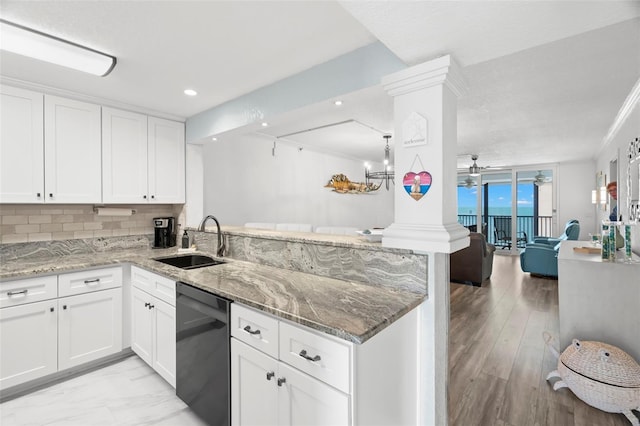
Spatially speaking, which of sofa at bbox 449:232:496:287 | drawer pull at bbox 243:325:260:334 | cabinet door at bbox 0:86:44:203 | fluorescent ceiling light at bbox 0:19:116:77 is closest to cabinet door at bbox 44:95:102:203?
cabinet door at bbox 0:86:44:203

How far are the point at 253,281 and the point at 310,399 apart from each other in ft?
2.76

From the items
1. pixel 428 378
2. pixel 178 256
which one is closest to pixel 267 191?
pixel 178 256

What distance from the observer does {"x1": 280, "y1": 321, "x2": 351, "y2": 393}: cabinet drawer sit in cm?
115

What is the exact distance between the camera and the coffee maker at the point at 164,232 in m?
3.30

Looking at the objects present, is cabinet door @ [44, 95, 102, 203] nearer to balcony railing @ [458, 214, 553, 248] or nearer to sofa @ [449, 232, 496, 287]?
sofa @ [449, 232, 496, 287]

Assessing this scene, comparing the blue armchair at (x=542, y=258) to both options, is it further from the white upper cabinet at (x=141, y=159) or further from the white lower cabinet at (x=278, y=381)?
the white upper cabinet at (x=141, y=159)

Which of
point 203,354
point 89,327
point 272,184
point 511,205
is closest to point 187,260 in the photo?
point 89,327

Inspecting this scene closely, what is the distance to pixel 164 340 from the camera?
2174mm

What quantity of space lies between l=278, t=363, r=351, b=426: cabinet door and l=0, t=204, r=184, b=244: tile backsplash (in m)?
2.75

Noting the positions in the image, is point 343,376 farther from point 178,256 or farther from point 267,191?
point 267,191

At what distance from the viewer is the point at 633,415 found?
1.90 metres

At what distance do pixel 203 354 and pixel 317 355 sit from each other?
0.91 meters

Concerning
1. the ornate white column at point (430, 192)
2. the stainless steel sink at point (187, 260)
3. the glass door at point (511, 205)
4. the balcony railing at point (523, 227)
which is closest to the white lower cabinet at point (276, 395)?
the ornate white column at point (430, 192)

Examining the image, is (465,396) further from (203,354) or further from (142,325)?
(142,325)
